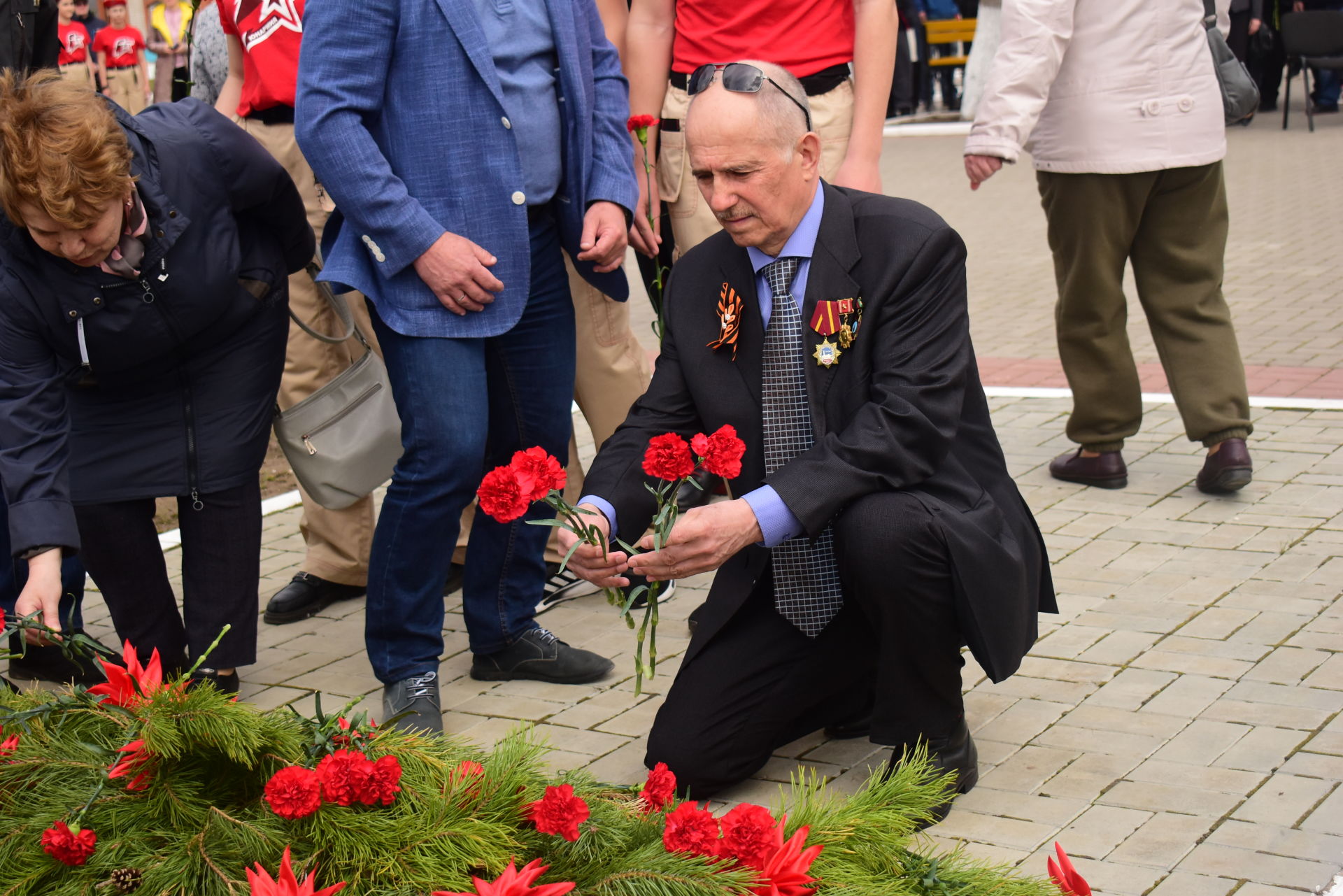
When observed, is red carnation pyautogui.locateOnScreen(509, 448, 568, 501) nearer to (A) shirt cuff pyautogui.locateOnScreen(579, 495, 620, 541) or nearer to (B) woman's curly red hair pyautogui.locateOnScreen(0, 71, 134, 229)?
(A) shirt cuff pyautogui.locateOnScreen(579, 495, 620, 541)

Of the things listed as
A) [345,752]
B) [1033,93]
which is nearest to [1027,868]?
[345,752]

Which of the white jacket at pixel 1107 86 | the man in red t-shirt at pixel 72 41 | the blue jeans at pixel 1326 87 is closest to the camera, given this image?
the white jacket at pixel 1107 86

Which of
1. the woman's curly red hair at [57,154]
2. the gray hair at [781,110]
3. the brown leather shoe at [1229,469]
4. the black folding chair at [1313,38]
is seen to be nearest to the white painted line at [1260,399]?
the brown leather shoe at [1229,469]

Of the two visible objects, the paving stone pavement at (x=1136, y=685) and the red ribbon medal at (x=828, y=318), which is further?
the red ribbon medal at (x=828, y=318)

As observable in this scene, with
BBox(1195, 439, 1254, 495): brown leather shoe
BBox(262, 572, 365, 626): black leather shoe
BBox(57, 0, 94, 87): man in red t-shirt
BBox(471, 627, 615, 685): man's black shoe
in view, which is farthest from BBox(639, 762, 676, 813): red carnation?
BBox(57, 0, 94, 87): man in red t-shirt

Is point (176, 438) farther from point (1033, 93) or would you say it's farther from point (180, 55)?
point (180, 55)

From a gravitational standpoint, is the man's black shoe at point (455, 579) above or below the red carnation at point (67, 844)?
below

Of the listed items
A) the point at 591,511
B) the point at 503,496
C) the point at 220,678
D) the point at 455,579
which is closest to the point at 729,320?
the point at 591,511

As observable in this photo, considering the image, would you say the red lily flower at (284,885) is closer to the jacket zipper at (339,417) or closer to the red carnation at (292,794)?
the red carnation at (292,794)

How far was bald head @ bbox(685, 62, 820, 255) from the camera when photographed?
110 inches

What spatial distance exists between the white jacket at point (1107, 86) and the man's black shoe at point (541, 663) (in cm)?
204

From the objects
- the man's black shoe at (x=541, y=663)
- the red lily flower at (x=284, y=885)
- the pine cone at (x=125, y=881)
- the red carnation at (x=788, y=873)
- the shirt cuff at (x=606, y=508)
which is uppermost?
the shirt cuff at (x=606, y=508)

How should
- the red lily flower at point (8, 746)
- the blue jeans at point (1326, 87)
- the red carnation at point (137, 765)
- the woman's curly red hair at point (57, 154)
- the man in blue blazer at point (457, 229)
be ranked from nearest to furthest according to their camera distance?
1. the red carnation at point (137, 765)
2. the red lily flower at point (8, 746)
3. the woman's curly red hair at point (57, 154)
4. the man in blue blazer at point (457, 229)
5. the blue jeans at point (1326, 87)

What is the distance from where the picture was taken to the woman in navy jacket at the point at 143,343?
302 centimetres
